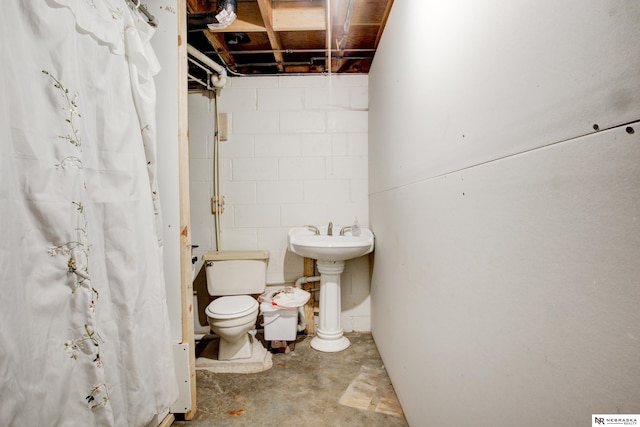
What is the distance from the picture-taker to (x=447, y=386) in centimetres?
93

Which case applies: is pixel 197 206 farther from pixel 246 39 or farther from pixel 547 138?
pixel 547 138

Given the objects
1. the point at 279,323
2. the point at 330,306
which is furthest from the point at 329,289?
the point at 279,323

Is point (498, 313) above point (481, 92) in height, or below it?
below

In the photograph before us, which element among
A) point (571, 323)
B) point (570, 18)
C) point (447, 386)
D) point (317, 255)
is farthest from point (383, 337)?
point (570, 18)

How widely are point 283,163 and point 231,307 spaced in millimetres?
1224

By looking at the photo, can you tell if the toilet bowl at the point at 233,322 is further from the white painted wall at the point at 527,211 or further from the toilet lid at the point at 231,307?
the white painted wall at the point at 527,211

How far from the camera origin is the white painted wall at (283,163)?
2400 mm

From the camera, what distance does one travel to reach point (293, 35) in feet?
6.82

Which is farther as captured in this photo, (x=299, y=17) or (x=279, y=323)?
(x=279, y=323)

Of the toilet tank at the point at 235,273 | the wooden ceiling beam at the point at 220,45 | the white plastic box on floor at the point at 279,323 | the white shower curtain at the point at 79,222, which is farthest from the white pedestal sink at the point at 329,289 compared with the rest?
the wooden ceiling beam at the point at 220,45

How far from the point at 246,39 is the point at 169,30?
0.84m

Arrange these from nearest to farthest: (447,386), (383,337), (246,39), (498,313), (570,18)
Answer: (570,18) → (498,313) → (447,386) → (383,337) → (246,39)

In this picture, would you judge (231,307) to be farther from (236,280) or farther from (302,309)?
(302,309)

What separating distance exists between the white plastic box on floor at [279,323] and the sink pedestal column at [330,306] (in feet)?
0.79
